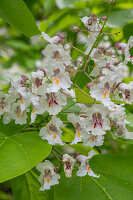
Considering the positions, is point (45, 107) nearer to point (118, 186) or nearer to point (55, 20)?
point (118, 186)

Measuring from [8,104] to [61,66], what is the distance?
35 centimetres

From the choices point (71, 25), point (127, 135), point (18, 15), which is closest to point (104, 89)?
point (127, 135)

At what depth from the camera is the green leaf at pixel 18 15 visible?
115 cm

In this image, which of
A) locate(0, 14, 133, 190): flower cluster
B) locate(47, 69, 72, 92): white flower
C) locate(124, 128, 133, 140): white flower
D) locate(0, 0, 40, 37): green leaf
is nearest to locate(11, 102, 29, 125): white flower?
locate(0, 14, 133, 190): flower cluster

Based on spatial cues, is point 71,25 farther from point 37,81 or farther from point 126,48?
point 37,81

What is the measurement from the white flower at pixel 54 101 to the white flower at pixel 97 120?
13 cm

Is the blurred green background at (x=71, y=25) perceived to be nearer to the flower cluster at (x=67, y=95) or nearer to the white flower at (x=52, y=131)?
the flower cluster at (x=67, y=95)

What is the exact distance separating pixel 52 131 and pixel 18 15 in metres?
0.52

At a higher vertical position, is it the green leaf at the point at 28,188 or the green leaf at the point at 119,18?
the green leaf at the point at 119,18

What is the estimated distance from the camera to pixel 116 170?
1391mm

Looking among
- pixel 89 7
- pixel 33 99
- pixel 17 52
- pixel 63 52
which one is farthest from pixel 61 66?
pixel 17 52

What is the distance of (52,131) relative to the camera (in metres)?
1.29

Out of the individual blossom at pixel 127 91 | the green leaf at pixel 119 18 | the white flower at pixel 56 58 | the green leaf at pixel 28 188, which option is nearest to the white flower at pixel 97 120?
the individual blossom at pixel 127 91

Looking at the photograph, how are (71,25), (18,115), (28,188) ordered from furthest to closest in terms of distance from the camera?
(71,25) → (28,188) → (18,115)
